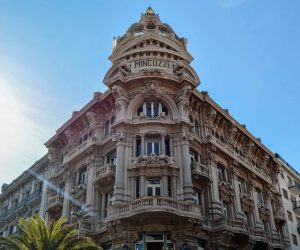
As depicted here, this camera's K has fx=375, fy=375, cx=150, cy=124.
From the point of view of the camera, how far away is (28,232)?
75.2 feet

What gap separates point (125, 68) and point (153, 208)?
1354cm

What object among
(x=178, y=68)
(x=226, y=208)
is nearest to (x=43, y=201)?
(x=226, y=208)

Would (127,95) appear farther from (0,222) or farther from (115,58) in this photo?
(0,222)

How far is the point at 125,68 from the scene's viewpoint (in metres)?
32.9

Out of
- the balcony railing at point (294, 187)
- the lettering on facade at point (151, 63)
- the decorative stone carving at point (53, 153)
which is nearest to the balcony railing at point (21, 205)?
the decorative stone carving at point (53, 153)

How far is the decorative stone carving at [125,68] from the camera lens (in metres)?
32.1

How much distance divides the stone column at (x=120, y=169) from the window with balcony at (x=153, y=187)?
1971 mm

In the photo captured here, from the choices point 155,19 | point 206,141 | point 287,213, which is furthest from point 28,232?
point 287,213

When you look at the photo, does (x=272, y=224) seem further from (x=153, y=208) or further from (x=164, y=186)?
(x=153, y=208)

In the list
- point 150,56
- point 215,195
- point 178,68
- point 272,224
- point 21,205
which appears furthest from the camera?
→ point 21,205

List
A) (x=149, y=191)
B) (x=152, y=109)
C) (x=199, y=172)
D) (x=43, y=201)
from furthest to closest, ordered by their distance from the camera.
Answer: (x=43, y=201)
(x=152, y=109)
(x=199, y=172)
(x=149, y=191)

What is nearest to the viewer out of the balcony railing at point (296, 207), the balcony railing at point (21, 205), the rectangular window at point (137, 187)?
the rectangular window at point (137, 187)

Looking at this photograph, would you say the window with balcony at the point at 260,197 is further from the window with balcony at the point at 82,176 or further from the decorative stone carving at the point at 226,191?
the window with balcony at the point at 82,176

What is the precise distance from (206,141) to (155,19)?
14.5 meters
